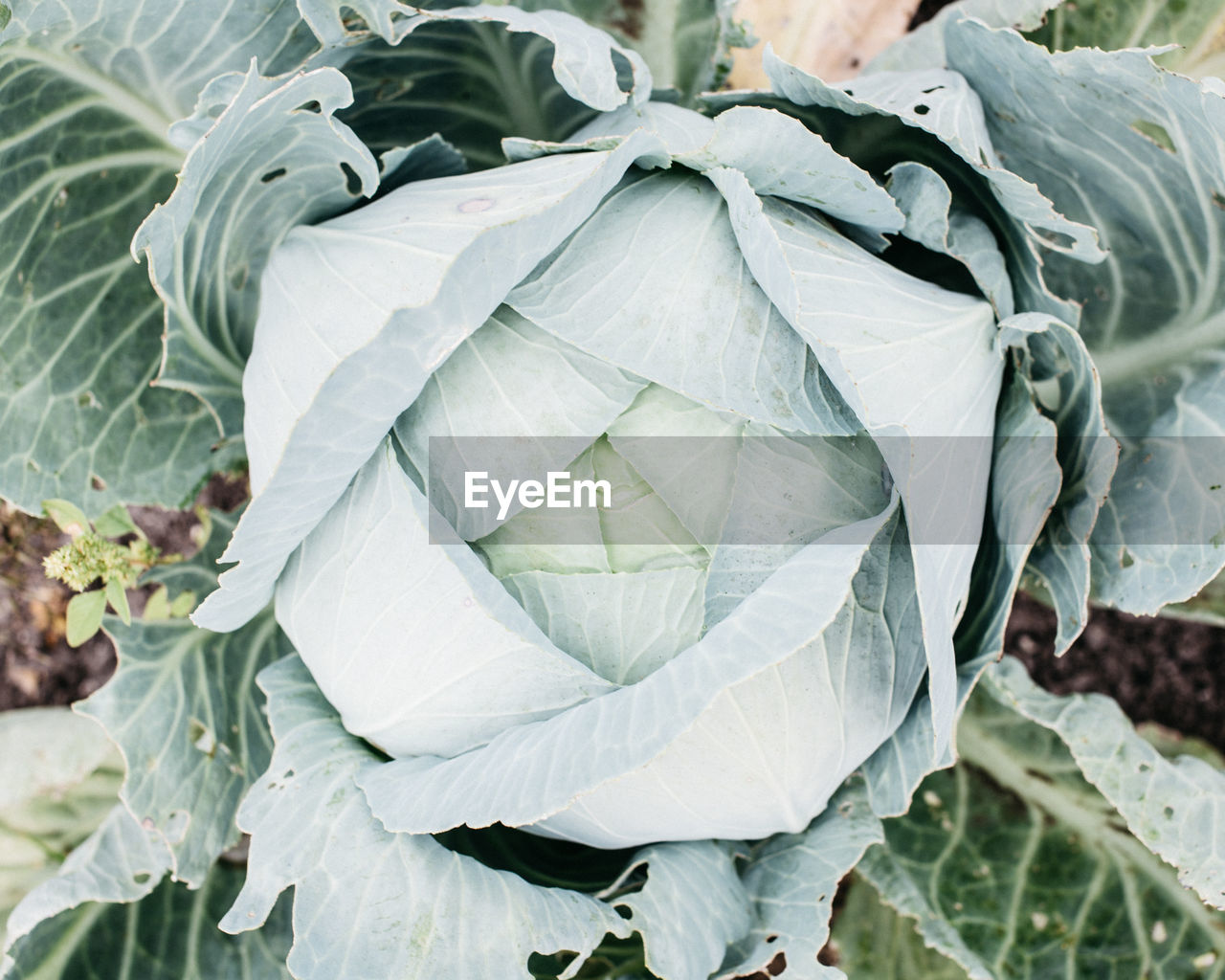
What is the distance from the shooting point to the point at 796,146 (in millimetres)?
1478

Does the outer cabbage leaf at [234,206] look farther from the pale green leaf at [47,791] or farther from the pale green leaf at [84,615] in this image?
the pale green leaf at [47,791]

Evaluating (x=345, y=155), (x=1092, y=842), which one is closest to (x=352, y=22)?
(x=345, y=155)

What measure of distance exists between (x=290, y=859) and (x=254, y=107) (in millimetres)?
1109

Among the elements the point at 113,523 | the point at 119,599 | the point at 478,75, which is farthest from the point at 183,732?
the point at 478,75

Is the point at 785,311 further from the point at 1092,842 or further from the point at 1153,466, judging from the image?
the point at 1092,842

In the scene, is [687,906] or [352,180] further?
[352,180]

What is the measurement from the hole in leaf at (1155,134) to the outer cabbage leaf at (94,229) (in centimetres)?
142

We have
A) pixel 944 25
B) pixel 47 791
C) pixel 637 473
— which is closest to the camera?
pixel 637 473

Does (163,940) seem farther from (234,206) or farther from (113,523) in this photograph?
(234,206)

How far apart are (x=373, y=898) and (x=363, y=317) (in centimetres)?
86

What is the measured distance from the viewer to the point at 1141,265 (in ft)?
6.28

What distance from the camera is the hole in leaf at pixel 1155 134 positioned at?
164 cm

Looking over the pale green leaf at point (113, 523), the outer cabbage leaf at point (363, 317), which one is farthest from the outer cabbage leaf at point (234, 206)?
the pale green leaf at point (113, 523)

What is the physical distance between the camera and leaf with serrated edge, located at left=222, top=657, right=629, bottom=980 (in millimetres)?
1516
